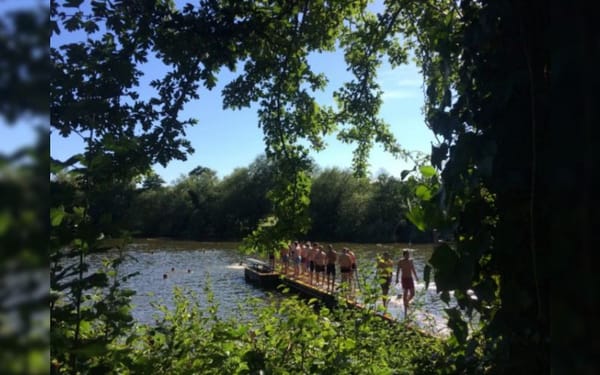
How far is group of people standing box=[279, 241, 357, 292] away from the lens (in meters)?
14.4

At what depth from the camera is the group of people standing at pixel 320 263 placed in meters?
14.4

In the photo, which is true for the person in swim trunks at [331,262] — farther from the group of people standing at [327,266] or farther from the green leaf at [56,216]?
the green leaf at [56,216]

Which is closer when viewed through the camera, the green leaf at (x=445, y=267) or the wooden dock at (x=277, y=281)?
the green leaf at (x=445, y=267)

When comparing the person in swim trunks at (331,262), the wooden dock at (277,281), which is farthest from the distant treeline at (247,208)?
the person in swim trunks at (331,262)

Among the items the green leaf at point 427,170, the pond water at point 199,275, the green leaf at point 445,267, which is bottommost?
the pond water at point 199,275

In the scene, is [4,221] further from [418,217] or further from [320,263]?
[320,263]

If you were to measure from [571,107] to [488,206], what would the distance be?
1.70 metres

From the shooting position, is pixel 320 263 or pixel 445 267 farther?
pixel 320 263

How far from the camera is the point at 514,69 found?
1774mm

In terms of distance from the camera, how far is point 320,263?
1752 cm

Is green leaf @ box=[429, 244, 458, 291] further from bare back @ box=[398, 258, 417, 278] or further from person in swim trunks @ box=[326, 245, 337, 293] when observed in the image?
person in swim trunks @ box=[326, 245, 337, 293]

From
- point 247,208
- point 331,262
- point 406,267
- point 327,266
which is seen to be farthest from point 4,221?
point 247,208

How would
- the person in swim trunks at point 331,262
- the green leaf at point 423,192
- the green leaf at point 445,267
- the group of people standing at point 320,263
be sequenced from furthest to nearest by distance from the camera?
the person in swim trunks at point 331,262
the group of people standing at point 320,263
the green leaf at point 423,192
the green leaf at point 445,267

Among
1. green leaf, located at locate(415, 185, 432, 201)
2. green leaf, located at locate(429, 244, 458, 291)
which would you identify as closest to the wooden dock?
green leaf, located at locate(415, 185, 432, 201)
